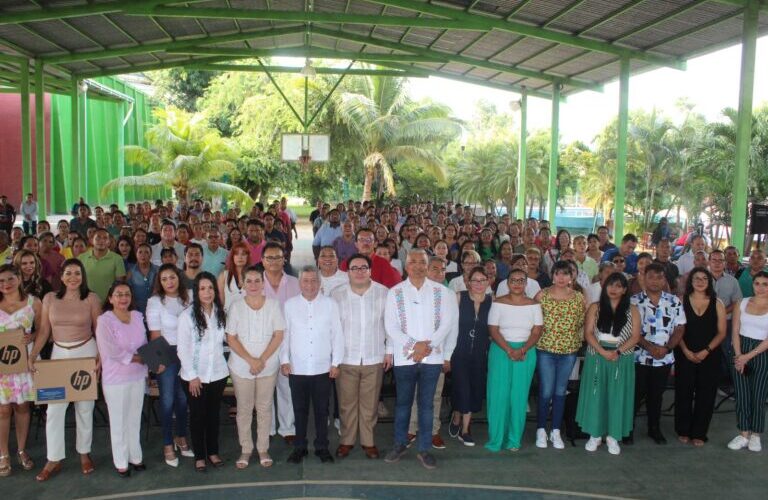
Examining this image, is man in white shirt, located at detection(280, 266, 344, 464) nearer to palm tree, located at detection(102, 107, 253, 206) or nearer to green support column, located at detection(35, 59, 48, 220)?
green support column, located at detection(35, 59, 48, 220)

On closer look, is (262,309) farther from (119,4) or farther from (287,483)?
(119,4)

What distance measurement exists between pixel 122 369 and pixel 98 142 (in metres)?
28.4

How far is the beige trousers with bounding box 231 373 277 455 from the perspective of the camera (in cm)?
481

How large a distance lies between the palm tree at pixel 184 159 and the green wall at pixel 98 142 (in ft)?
10.8

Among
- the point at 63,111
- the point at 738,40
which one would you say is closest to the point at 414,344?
the point at 738,40

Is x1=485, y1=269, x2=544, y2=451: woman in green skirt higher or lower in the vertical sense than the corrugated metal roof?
lower

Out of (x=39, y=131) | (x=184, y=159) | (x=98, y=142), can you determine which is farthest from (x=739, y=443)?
(x=98, y=142)

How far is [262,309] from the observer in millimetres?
4750

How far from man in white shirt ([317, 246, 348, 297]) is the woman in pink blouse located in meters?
1.57

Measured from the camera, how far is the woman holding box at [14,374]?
4.65 m

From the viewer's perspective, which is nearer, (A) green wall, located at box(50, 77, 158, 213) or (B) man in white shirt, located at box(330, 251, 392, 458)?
Result: (B) man in white shirt, located at box(330, 251, 392, 458)

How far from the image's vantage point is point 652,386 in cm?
550

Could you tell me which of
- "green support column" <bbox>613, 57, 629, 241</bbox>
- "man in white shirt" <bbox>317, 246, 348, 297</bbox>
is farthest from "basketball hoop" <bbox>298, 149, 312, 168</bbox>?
"man in white shirt" <bbox>317, 246, 348, 297</bbox>

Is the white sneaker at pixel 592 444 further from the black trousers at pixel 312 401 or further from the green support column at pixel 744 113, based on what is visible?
the green support column at pixel 744 113
